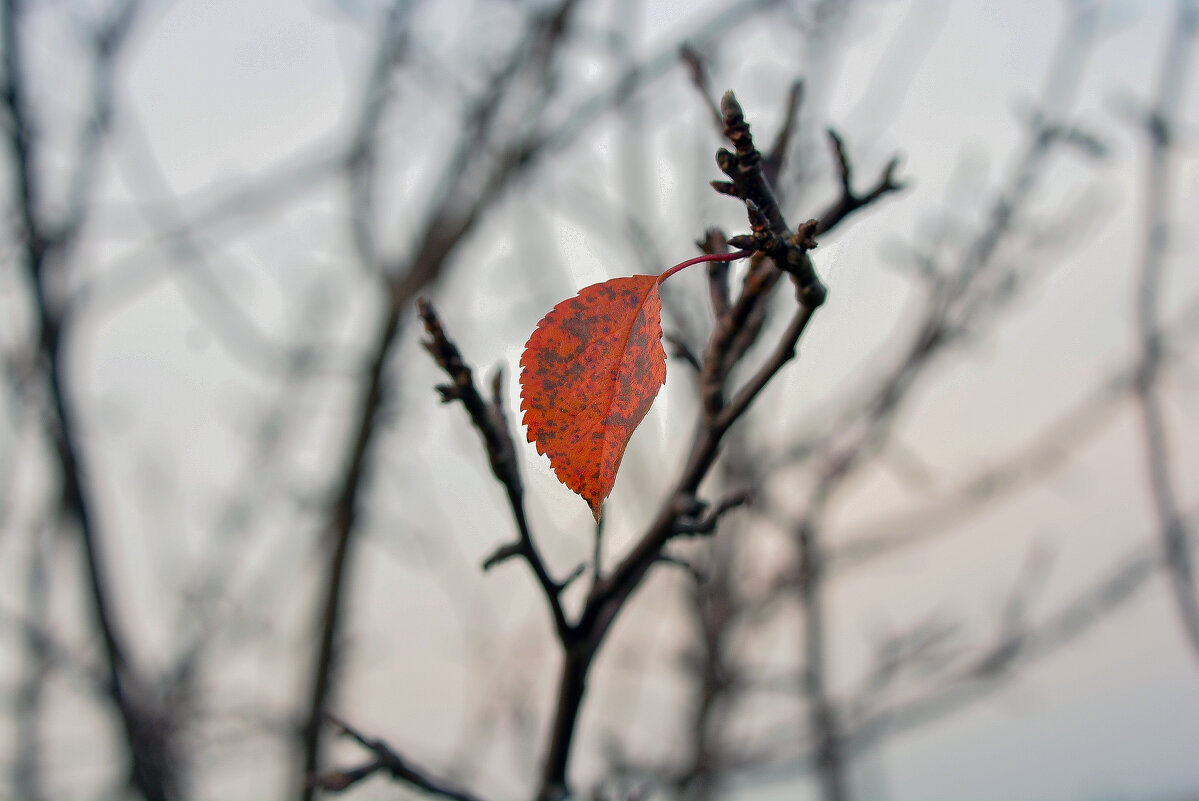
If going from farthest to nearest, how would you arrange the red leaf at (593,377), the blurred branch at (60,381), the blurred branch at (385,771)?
the blurred branch at (60,381)
the blurred branch at (385,771)
the red leaf at (593,377)

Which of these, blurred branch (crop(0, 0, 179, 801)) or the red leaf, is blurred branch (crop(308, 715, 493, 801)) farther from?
blurred branch (crop(0, 0, 179, 801))

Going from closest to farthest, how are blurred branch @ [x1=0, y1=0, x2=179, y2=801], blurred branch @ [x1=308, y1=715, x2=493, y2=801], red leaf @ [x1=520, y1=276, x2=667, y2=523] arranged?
red leaf @ [x1=520, y1=276, x2=667, y2=523]
blurred branch @ [x1=308, y1=715, x2=493, y2=801]
blurred branch @ [x1=0, y1=0, x2=179, y2=801]

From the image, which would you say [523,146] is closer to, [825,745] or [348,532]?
[348,532]

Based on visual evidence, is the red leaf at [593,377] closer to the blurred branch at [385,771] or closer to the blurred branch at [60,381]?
the blurred branch at [385,771]

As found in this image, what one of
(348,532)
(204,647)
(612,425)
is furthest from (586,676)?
(204,647)

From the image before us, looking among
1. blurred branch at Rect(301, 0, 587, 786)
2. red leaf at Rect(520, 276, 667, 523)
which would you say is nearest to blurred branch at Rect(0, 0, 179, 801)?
blurred branch at Rect(301, 0, 587, 786)

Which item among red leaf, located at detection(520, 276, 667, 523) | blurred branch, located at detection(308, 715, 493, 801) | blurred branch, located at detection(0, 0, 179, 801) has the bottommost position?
blurred branch, located at detection(308, 715, 493, 801)

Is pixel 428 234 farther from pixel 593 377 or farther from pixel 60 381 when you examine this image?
pixel 593 377

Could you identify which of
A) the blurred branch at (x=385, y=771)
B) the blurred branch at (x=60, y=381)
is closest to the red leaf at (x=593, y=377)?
the blurred branch at (x=385, y=771)
